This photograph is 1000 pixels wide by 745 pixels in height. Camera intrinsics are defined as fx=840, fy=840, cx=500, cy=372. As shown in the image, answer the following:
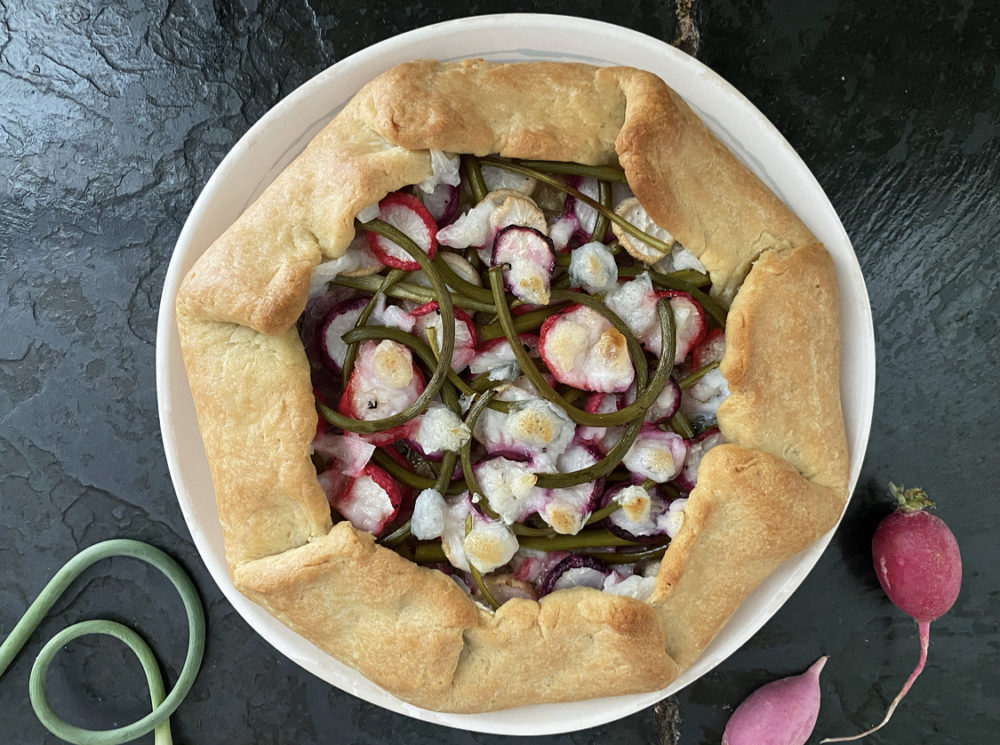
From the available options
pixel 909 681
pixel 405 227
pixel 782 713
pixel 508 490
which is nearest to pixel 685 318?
pixel 508 490

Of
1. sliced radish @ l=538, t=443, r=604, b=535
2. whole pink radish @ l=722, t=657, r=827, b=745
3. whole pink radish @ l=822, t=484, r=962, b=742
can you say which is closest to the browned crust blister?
sliced radish @ l=538, t=443, r=604, b=535

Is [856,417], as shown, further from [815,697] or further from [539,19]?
[539,19]

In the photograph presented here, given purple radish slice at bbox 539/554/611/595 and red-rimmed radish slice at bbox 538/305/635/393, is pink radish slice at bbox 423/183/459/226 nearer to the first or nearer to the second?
red-rimmed radish slice at bbox 538/305/635/393

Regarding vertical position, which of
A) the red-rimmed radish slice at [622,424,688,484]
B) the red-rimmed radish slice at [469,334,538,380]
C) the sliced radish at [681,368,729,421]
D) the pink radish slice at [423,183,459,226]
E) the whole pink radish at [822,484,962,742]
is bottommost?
the whole pink radish at [822,484,962,742]

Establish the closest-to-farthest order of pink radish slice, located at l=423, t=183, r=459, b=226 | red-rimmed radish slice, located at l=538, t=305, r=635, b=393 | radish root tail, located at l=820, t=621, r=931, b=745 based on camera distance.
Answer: red-rimmed radish slice, located at l=538, t=305, r=635, b=393, pink radish slice, located at l=423, t=183, r=459, b=226, radish root tail, located at l=820, t=621, r=931, b=745

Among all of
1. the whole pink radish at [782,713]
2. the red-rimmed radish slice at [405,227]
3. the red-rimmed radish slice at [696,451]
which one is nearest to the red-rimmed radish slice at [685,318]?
the red-rimmed radish slice at [696,451]

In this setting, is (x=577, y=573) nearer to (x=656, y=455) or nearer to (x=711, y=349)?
(x=656, y=455)

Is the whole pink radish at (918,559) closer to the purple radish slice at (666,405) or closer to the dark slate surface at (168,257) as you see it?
the dark slate surface at (168,257)
